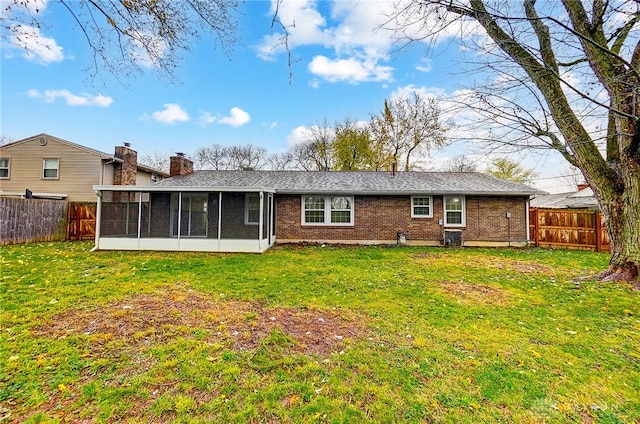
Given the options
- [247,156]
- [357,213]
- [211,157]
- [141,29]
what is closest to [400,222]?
[357,213]

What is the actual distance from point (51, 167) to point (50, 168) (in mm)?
76

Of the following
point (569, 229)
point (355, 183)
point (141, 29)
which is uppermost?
point (141, 29)

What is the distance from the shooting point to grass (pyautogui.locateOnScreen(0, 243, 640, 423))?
239cm

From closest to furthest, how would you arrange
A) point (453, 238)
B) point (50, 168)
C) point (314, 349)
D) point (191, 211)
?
point (314, 349)
point (453, 238)
point (191, 211)
point (50, 168)

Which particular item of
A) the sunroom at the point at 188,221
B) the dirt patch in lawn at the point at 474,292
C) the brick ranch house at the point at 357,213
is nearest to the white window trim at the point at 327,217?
the brick ranch house at the point at 357,213

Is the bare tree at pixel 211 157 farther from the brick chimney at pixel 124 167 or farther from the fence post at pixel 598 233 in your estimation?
the fence post at pixel 598 233

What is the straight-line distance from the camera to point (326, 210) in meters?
12.6

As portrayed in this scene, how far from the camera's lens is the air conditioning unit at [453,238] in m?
12.1

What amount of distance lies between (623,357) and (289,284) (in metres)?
4.81

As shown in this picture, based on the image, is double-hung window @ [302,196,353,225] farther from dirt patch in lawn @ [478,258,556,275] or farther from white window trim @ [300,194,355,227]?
dirt patch in lawn @ [478,258,556,275]

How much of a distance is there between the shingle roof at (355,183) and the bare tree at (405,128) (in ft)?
31.1

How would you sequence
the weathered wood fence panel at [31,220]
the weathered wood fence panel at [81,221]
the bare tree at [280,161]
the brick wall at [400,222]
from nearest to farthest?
the weathered wood fence panel at [31,220] → the brick wall at [400,222] → the weathered wood fence panel at [81,221] → the bare tree at [280,161]

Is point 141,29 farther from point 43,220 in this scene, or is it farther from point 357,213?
point 43,220

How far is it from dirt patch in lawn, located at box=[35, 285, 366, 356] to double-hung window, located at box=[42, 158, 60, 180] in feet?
52.9
